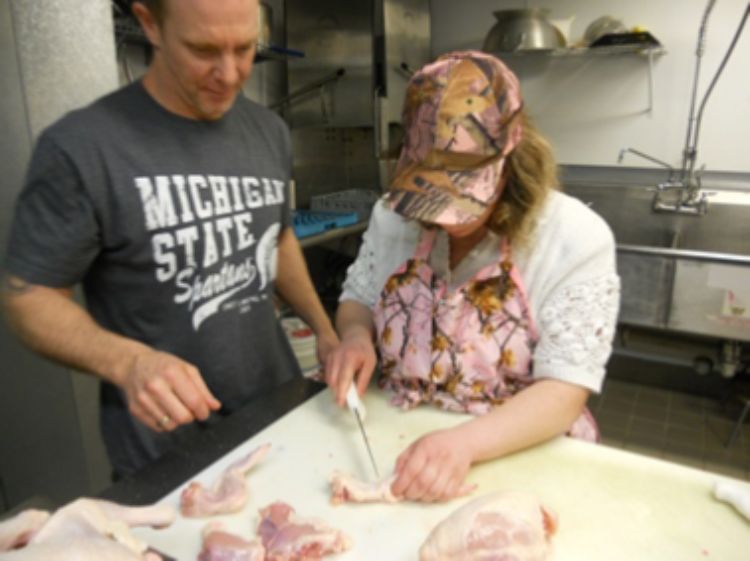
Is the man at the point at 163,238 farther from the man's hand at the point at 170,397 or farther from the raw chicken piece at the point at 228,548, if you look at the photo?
the raw chicken piece at the point at 228,548

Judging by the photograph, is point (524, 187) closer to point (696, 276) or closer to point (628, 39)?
point (696, 276)

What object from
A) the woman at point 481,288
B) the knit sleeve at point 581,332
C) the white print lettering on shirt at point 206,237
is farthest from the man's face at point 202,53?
the knit sleeve at point 581,332

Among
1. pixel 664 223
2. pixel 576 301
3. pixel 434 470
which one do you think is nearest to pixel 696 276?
pixel 664 223

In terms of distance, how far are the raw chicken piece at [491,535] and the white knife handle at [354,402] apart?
1.04 feet

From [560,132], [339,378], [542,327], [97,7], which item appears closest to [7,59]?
[97,7]

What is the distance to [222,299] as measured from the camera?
3.70 ft

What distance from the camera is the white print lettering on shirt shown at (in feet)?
3.37

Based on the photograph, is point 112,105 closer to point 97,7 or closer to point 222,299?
point 222,299

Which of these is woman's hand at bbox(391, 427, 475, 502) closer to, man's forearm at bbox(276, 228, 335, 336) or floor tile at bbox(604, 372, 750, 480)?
man's forearm at bbox(276, 228, 335, 336)

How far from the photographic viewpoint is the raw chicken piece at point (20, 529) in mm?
547

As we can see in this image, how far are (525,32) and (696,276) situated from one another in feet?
4.87

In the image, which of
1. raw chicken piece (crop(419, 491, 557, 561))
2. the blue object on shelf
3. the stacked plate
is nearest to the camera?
raw chicken piece (crop(419, 491, 557, 561))

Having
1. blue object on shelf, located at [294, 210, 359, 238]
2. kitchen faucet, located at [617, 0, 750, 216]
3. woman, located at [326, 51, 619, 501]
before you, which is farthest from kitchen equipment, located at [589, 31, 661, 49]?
woman, located at [326, 51, 619, 501]

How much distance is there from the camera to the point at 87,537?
1.78 feet
